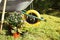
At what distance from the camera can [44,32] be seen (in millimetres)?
5305

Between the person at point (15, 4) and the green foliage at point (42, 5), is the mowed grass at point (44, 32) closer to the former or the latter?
the person at point (15, 4)

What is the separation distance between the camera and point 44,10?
23.1 ft

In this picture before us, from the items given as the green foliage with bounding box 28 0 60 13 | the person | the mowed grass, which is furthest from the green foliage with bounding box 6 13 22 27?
the green foliage with bounding box 28 0 60 13

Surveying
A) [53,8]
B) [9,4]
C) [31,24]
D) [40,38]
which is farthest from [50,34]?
[53,8]

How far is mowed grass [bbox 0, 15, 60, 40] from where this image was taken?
4941 millimetres

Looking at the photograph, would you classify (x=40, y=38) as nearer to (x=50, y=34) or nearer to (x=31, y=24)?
(x=50, y=34)

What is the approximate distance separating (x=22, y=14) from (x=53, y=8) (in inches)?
90.7

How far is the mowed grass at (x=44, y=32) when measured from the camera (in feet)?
16.2

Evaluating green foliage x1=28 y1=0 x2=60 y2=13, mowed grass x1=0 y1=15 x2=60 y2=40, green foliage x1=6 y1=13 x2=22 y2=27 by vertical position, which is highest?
green foliage x1=28 y1=0 x2=60 y2=13

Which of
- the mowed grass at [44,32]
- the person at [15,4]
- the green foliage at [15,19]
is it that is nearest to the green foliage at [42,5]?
the mowed grass at [44,32]

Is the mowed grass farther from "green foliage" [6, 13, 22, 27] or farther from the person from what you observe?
the person

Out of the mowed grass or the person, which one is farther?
the person

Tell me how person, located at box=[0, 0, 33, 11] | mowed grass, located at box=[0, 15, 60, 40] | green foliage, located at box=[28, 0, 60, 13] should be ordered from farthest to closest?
green foliage, located at box=[28, 0, 60, 13], person, located at box=[0, 0, 33, 11], mowed grass, located at box=[0, 15, 60, 40]

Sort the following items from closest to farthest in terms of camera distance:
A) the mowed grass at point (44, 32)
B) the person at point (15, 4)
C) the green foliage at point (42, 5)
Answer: the mowed grass at point (44, 32), the person at point (15, 4), the green foliage at point (42, 5)
